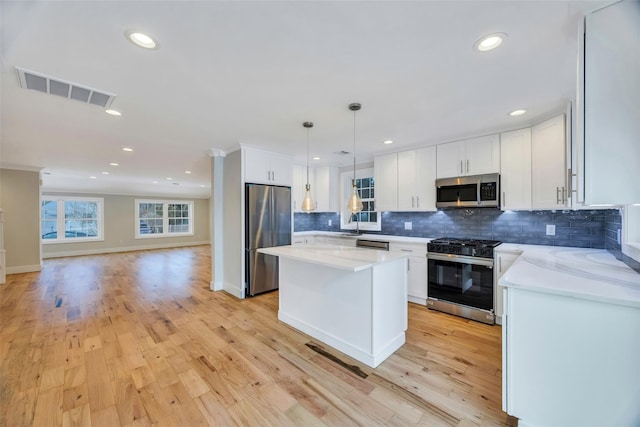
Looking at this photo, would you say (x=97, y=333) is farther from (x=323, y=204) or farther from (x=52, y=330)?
(x=323, y=204)

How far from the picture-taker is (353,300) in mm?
2387

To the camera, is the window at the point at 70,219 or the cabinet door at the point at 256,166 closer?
the cabinet door at the point at 256,166

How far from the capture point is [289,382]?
2020 mm

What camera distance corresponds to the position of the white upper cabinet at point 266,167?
399cm

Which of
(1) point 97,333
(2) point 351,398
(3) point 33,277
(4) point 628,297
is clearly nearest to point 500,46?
(4) point 628,297

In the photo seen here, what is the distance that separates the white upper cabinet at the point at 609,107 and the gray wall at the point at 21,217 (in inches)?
354

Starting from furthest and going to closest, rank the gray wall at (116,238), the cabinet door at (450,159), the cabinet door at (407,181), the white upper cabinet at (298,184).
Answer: the gray wall at (116,238) → the white upper cabinet at (298,184) → the cabinet door at (407,181) → the cabinet door at (450,159)

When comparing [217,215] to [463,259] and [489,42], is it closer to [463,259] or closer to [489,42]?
[463,259]

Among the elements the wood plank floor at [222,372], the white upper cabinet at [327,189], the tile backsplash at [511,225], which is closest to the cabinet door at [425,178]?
the tile backsplash at [511,225]

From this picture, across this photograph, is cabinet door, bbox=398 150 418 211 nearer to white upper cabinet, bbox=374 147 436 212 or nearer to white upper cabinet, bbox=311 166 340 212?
white upper cabinet, bbox=374 147 436 212

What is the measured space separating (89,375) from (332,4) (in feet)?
10.6

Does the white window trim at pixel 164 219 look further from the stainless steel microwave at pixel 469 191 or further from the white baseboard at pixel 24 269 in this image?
the stainless steel microwave at pixel 469 191

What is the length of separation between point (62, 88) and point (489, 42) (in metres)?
3.25

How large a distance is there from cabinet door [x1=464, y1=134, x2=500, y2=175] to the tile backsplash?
1.99 feet
